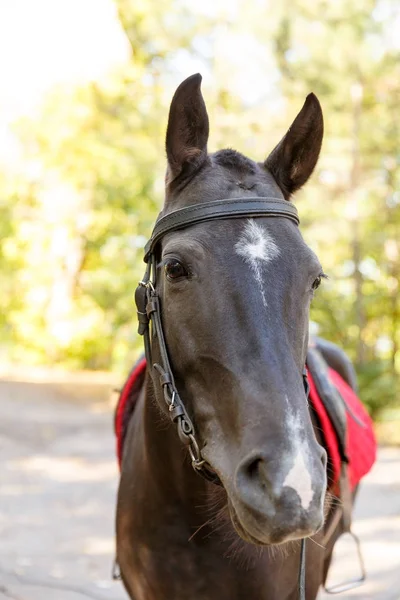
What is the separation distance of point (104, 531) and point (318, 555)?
425 centimetres

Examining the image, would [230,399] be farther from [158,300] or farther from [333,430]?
[333,430]

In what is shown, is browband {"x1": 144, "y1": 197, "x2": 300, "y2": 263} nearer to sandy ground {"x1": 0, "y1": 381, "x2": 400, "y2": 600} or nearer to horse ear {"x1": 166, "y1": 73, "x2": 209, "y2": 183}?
horse ear {"x1": 166, "y1": 73, "x2": 209, "y2": 183}

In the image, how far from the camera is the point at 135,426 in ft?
8.87

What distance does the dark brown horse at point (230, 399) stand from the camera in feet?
4.84

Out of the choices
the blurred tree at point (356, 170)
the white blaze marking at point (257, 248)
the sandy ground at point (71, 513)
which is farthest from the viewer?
the blurred tree at point (356, 170)

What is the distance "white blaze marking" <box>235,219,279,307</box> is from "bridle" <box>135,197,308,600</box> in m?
0.07

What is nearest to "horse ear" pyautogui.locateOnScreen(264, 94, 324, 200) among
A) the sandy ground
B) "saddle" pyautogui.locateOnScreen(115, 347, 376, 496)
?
"saddle" pyautogui.locateOnScreen(115, 347, 376, 496)

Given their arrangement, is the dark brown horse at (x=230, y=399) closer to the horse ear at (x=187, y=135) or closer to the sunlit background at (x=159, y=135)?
the horse ear at (x=187, y=135)

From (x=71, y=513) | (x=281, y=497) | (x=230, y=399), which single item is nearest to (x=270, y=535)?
(x=281, y=497)

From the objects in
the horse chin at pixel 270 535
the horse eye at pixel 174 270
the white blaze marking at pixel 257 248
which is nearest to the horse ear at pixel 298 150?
the white blaze marking at pixel 257 248

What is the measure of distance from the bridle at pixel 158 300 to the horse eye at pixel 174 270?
6.0 inches

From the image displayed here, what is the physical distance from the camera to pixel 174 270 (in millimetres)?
1831

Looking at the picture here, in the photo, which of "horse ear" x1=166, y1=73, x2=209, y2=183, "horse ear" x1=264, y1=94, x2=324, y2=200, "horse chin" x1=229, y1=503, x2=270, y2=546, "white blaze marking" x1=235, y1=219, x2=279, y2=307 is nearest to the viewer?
"horse chin" x1=229, y1=503, x2=270, y2=546

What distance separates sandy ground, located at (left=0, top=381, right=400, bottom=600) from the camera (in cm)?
483
